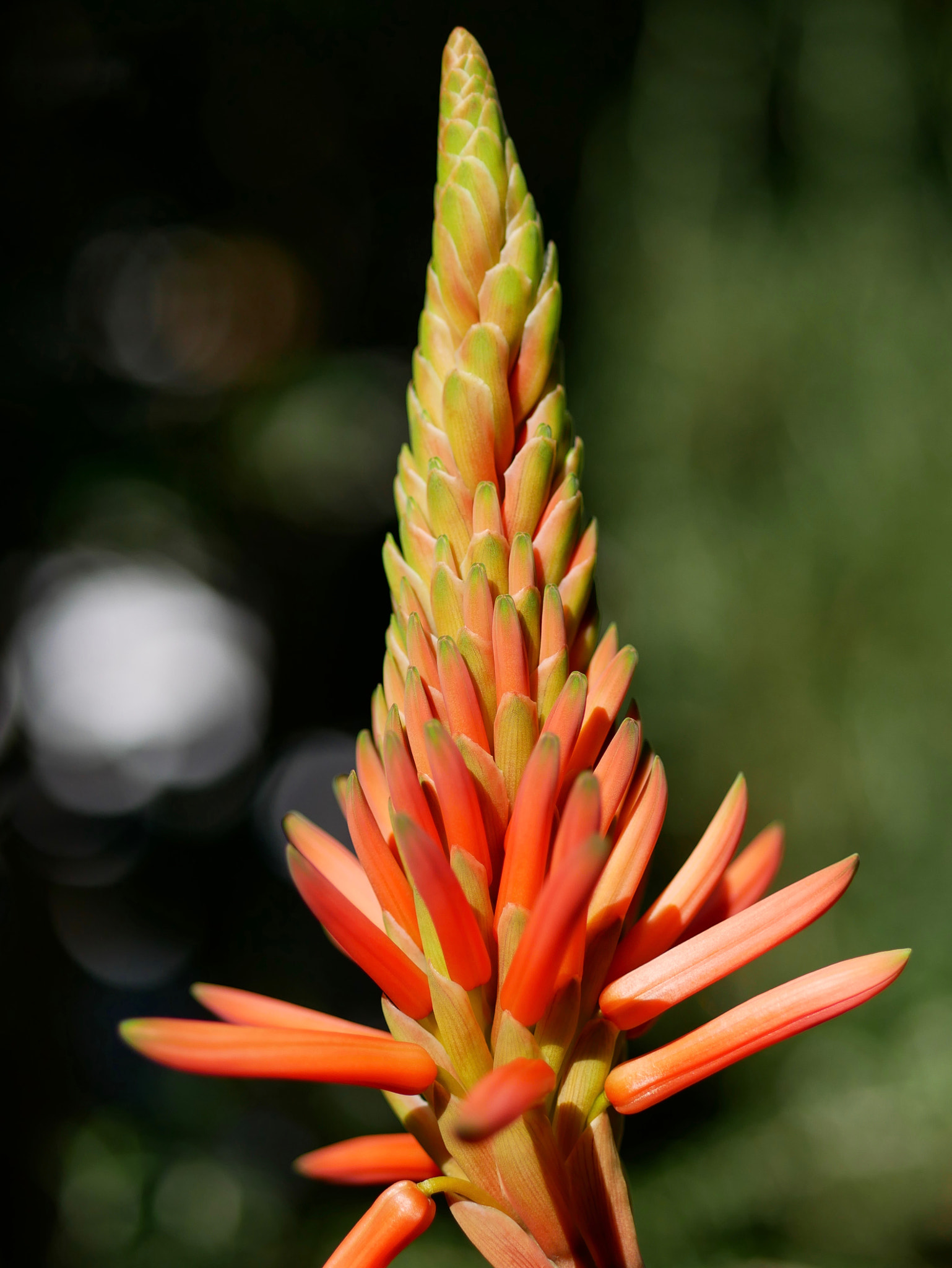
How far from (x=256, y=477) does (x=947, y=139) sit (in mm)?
1693

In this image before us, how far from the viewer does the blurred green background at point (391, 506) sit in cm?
153

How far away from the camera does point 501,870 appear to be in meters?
0.35

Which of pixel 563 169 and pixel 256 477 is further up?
pixel 563 169

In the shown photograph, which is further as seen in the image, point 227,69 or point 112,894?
point 112,894

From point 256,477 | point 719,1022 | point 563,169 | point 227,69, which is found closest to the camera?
point 719,1022

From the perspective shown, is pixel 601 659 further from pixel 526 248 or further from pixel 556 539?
pixel 526 248

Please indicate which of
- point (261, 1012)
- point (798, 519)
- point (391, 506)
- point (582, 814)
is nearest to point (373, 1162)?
point (261, 1012)

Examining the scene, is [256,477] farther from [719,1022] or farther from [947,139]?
[719,1022]

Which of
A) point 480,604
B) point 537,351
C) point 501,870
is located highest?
point 537,351

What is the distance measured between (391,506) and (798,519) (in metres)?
1.19

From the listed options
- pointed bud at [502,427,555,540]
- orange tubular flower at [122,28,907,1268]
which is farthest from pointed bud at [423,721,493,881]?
pointed bud at [502,427,555,540]

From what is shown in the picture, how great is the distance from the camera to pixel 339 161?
7.57 feet

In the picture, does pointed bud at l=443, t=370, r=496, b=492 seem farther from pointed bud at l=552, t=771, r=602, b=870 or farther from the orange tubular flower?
pointed bud at l=552, t=771, r=602, b=870

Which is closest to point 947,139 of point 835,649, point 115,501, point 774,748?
point 835,649
